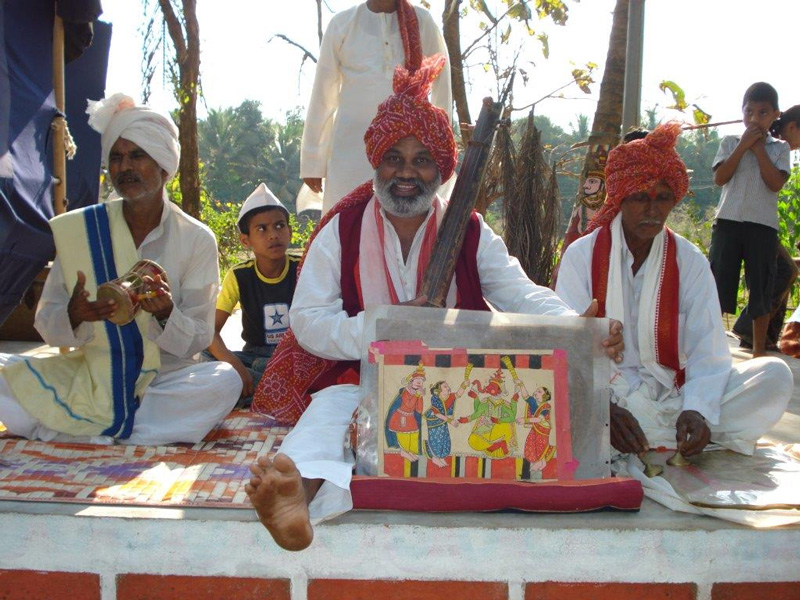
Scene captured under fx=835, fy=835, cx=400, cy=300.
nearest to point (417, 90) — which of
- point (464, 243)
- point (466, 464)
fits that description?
point (464, 243)

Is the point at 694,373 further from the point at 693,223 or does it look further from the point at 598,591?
the point at 693,223

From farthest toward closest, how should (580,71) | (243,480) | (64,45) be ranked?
(580,71) < (64,45) < (243,480)

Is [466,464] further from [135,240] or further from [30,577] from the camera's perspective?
[135,240]

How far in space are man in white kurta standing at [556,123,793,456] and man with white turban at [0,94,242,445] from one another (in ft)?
5.38

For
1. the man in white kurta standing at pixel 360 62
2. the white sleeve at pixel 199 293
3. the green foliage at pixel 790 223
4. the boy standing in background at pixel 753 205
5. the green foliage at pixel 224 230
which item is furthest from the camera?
the green foliage at pixel 224 230

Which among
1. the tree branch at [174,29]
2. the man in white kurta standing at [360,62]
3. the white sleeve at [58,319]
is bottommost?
the white sleeve at [58,319]

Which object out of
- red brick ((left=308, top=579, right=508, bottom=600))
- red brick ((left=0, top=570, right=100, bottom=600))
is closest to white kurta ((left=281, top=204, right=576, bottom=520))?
red brick ((left=308, top=579, right=508, bottom=600))

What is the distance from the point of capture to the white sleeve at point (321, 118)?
483 cm

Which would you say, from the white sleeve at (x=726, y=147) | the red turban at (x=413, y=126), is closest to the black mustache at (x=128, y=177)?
the red turban at (x=413, y=126)

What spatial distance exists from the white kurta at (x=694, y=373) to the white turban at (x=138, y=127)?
72.8 inches

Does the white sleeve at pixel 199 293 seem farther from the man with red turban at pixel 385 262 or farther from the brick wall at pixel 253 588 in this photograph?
the brick wall at pixel 253 588

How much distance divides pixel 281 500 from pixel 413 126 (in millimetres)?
1712

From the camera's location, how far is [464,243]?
11.1ft

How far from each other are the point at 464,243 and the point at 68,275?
1.69 m
